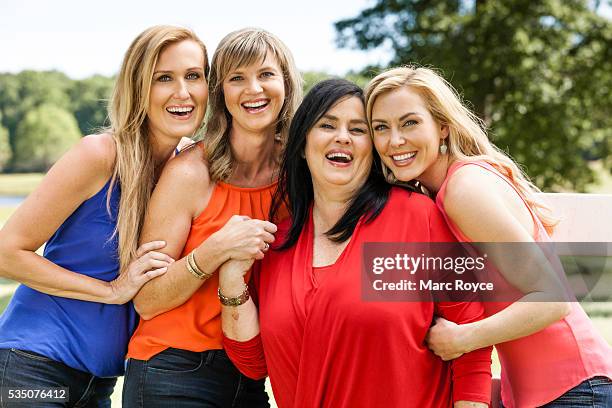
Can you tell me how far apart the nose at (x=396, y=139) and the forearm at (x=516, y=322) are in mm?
795

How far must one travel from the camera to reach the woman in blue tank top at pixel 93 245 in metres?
3.00

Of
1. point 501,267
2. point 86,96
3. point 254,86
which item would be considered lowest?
point 501,267

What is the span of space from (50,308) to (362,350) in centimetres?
143

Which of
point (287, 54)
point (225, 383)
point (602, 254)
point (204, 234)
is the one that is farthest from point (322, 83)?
point (602, 254)

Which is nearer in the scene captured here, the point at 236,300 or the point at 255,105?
the point at 236,300

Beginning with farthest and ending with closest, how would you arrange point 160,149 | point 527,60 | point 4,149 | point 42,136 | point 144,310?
1. point 4,149
2. point 42,136
3. point 527,60
4. point 160,149
5. point 144,310

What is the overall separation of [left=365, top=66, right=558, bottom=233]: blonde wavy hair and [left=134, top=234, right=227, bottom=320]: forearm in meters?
0.83

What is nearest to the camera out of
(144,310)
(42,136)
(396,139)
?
(396,139)

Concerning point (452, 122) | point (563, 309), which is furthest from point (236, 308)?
point (563, 309)

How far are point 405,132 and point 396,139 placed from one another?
0.08 metres

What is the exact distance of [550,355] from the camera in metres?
2.77

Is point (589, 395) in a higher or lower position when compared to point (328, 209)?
lower

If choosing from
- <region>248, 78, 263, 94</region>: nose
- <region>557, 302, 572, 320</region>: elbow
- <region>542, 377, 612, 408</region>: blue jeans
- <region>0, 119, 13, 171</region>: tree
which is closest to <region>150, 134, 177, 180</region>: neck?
<region>248, 78, 263, 94</region>: nose

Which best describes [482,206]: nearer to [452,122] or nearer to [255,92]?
[452,122]
